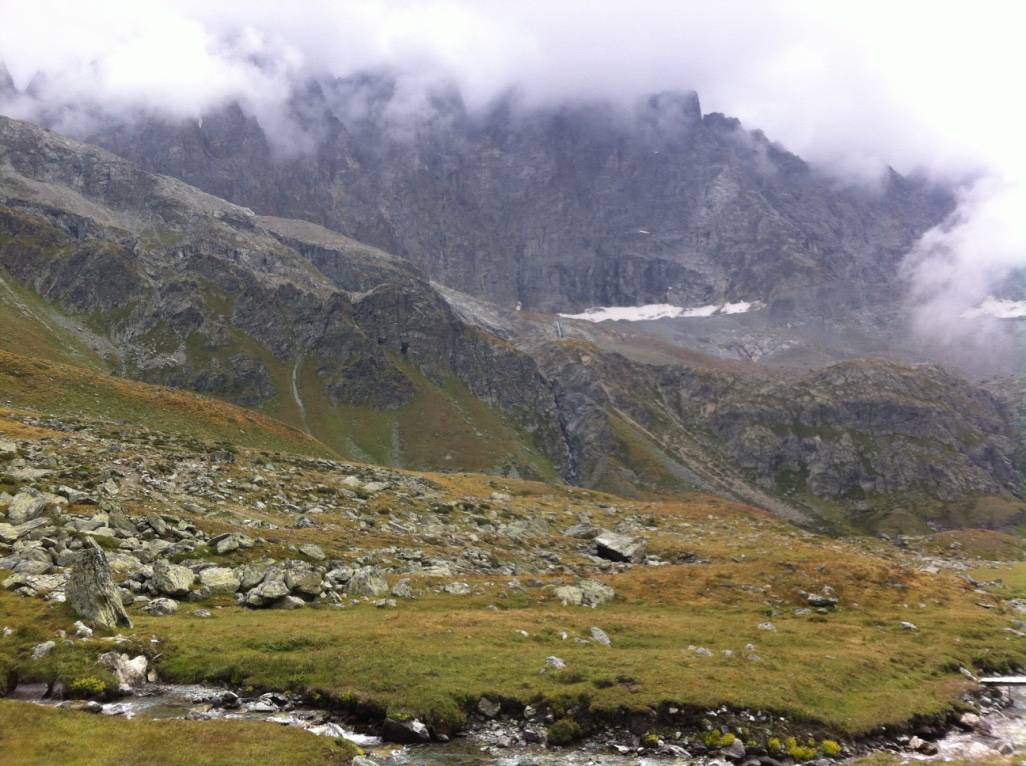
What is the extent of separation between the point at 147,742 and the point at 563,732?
13.7 metres

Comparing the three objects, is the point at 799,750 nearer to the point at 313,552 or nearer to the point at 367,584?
the point at 367,584

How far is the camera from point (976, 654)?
42219 millimetres

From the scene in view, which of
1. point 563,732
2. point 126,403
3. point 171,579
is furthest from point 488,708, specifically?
point 126,403

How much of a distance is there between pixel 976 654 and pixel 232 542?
1798 inches

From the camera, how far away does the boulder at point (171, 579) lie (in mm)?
36500

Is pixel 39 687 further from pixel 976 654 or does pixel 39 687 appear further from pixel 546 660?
pixel 976 654

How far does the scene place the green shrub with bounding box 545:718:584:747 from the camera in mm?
25391

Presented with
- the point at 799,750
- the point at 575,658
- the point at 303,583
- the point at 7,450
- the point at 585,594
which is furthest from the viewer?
the point at 7,450

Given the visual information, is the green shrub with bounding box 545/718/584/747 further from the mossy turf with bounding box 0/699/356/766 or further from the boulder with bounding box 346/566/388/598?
the boulder with bounding box 346/566/388/598

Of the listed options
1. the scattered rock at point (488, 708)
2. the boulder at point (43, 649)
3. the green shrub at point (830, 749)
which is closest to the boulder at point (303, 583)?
the boulder at point (43, 649)

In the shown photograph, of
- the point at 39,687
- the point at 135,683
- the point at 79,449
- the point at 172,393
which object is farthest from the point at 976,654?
the point at 172,393

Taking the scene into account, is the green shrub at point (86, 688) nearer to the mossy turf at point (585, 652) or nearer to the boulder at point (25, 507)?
the mossy turf at point (585, 652)

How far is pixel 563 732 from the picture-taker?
25578 millimetres

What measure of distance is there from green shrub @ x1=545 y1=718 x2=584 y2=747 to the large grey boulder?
733 inches
